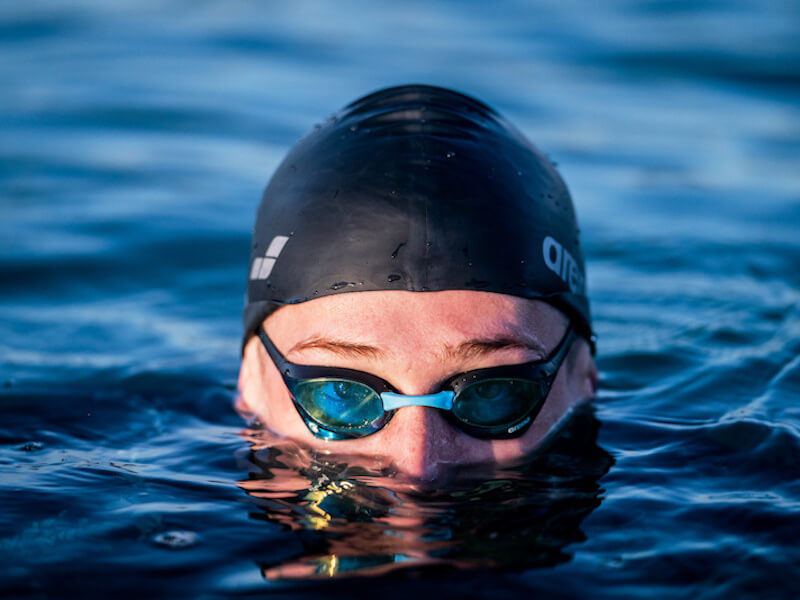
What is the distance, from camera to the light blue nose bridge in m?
3.27

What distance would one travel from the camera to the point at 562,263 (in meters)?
3.86

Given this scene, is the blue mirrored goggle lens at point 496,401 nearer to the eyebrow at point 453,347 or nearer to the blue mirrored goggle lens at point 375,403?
the blue mirrored goggle lens at point 375,403

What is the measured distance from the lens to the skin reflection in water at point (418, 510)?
9.16 feet

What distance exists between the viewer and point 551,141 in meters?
10.0

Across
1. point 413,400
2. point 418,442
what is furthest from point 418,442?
point 413,400

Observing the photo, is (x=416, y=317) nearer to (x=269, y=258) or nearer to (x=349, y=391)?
(x=349, y=391)

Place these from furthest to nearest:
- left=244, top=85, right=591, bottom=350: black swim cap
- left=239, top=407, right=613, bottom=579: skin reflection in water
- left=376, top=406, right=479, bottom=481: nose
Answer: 1. left=244, top=85, right=591, bottom=350: black swim cap
2. left=376, top=406, right=479, bottom=481: nose
3. left=239, top=407, right=613, bottom=579: skin reflection in water

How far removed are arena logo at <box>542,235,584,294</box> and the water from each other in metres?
0.59

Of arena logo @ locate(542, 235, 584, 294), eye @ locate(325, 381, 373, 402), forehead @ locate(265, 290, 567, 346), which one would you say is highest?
arena logo @ locate(542, 235, 584, 294)

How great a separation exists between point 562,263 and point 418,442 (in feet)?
3.36

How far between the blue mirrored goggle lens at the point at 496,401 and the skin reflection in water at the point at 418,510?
18 cm

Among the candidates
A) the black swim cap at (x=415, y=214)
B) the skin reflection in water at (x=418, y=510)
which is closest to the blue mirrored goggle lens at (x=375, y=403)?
the skin reflection in water at (x=418, y=510)

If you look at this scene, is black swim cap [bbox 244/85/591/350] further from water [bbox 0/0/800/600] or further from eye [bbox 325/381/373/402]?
water [bbox 0/0/800/600]

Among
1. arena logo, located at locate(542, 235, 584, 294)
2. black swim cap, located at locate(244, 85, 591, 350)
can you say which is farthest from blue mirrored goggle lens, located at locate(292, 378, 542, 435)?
arena logo, located at locate(542, 235, 584, 294)
